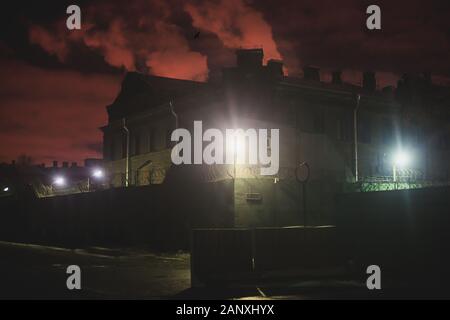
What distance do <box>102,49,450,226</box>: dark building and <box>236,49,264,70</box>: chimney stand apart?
6 cm

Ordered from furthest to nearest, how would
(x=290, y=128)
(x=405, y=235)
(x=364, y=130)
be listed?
(x=364, y=130) < (x=290, y=128) < (x=405, y=235)

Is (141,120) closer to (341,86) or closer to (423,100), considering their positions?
(341,86)

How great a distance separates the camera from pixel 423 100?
41031mm

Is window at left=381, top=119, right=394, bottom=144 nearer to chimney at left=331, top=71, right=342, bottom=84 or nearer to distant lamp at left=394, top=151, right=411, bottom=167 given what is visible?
distant lamp at left=394, top=151, right=411, bottom=167

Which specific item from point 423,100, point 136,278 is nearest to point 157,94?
point 423,100

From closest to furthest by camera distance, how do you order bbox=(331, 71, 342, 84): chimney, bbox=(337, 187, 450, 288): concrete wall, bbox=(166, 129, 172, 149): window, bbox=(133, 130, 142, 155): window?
bbox=(337, 187, 450, 288): concrete wall, bbox=(166, 129, 172, 149): window, bbox=(331, 71, 342, 84): chimney, bbox=(133, 130, 142, 155): window

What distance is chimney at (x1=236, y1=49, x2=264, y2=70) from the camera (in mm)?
32812

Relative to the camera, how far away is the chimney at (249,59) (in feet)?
108

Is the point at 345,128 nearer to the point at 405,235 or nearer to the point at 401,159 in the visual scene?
the point at 401,159

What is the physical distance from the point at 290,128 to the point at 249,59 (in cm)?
454

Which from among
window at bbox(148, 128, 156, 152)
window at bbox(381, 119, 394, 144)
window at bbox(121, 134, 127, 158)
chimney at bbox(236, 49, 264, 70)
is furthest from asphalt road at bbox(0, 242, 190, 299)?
window at bbox(381, 119, 394, 144)

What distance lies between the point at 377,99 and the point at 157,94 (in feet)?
49.9

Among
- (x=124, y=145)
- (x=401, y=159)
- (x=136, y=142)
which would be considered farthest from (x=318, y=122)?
(x=124, y=145)

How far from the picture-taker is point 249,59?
32.8 meters
